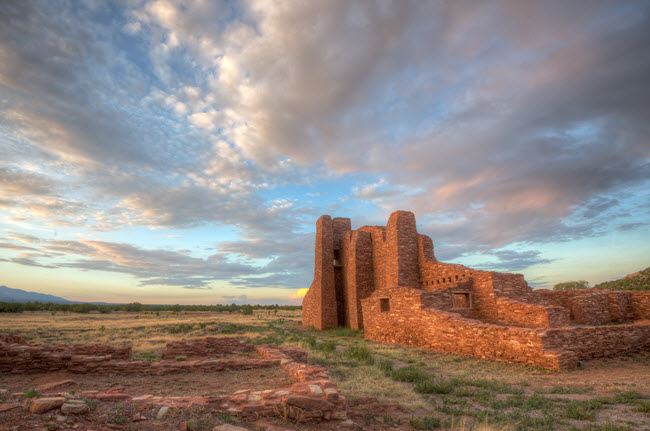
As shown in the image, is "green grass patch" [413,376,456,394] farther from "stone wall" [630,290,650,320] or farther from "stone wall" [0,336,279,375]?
"stone wall" [630,290,650,320]

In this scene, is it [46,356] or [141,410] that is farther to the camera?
[46,356]

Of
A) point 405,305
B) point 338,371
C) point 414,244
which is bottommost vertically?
point 338,371

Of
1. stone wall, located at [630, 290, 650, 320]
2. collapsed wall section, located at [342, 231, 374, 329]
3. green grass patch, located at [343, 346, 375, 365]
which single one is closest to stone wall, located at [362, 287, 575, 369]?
collapsed wall section, located at [342, 231, 374, 329]

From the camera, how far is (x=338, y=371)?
9680 mm

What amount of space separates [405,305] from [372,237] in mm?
8896

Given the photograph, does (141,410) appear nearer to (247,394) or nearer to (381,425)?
(247,394)

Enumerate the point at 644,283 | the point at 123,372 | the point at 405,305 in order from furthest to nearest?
1. the point at 644,283
2. the point at 405,305
3. the point at 123,372

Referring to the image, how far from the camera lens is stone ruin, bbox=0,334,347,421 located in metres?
5.14

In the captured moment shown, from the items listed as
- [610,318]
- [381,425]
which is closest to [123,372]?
[381,425]

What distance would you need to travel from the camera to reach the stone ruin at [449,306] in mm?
10688

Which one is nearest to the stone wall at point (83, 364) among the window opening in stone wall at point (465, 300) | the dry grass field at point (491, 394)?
the dry grass field at point (491, 394)

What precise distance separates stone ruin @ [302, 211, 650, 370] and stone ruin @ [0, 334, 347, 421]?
6.54 meters

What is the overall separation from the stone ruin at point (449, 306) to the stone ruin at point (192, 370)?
6537 millimetres

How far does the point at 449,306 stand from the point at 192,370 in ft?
38.7
